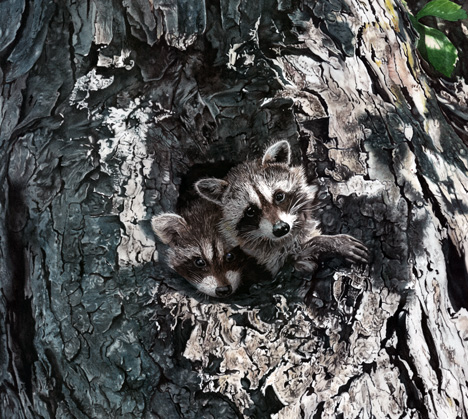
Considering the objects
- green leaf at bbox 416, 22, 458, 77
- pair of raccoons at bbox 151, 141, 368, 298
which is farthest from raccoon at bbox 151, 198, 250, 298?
green leaf at bbox 416, 22, 458, 77

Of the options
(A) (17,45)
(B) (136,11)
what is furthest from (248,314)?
(A) (17,45)

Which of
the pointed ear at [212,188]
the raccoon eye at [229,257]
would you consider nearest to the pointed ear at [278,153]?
the pointed ear at [212,188]

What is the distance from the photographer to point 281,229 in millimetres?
2295

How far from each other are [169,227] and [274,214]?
51 centimetres

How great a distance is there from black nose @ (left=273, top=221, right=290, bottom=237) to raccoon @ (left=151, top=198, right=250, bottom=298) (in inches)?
6.5

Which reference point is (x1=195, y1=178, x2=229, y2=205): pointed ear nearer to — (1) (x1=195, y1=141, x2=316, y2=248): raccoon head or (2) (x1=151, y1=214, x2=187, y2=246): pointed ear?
(1) (x1=195, y1=141, x2=316, y2=248): raccoon head

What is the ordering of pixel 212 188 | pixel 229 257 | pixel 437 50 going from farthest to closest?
pixel 437 50 < pixel 229 257 < pixel 212 188

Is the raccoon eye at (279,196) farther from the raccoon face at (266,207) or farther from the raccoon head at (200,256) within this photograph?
the raccoon head at (200,256)

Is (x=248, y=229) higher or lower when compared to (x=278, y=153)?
lower

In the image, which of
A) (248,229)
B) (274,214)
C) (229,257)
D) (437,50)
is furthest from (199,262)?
(437,50)

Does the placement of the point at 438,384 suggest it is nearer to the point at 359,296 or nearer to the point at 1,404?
the point at 359,296

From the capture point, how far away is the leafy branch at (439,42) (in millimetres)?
3053

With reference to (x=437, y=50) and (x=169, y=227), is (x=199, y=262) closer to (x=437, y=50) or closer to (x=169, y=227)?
(x=169, y=227)

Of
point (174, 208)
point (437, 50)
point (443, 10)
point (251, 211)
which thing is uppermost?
point (443, 10)
